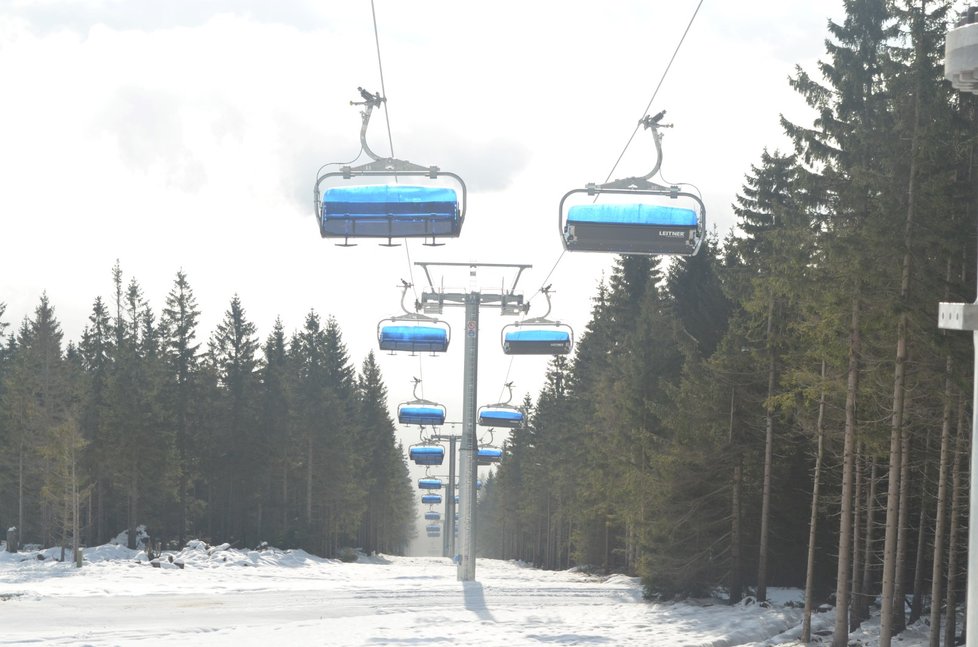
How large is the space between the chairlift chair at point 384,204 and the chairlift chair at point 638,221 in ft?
5.78

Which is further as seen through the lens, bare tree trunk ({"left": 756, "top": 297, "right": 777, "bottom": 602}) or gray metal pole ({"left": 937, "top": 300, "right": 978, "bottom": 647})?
bare tree trunk ({"left": 756, "top": 297, "right": 777, "bottom": 602})

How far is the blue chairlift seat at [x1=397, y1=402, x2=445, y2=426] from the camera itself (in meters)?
49.0

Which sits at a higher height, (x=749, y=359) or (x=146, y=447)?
(x=749, y=359)

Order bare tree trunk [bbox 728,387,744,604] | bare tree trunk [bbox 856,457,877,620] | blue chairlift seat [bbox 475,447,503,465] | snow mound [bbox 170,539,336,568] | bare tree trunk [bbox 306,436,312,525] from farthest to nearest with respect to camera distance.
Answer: bare tree trunk [bbox 306,436,312,525] → blue chairlift seat [bbox 475,447,503,465] → snow mound [bbox 170,539,336,568] → bare tree trunk [bbox 728,387,744,604] → bare tree trunk [bbox 856,457,877,620]

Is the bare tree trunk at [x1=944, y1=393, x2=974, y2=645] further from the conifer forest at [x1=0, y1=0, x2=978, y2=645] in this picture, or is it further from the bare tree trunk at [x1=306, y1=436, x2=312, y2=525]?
the bare tree trunk at [x1=306, y1=436, x2=312, y2=525]

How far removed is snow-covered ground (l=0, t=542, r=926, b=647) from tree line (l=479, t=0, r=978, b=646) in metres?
1.79

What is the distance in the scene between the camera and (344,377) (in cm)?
8338

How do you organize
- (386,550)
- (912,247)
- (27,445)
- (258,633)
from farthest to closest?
(386,550)
(27,445)
(258,633)
(912,247)

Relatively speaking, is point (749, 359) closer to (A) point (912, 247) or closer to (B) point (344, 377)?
(A) point (912, 247)

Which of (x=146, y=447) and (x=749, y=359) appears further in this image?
(x=146, y=447)

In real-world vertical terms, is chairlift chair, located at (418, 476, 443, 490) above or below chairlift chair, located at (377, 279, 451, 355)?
below

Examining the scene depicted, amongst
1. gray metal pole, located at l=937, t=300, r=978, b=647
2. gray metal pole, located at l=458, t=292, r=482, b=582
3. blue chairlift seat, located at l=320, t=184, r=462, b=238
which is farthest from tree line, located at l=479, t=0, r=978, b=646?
gray metal pole, located at l=937, t=300, r=978, b=647

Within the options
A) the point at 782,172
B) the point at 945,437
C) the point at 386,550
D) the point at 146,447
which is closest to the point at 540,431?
the point at 146,447

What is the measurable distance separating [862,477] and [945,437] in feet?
16.8
